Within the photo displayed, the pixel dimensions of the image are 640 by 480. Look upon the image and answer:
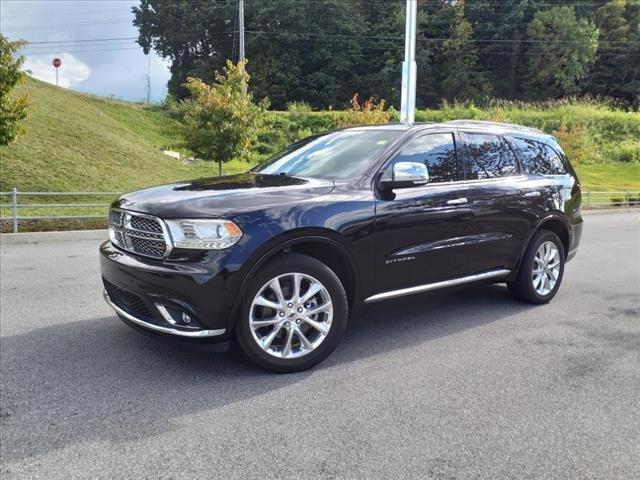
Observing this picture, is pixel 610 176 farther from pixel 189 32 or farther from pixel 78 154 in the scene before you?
pixel 189 32

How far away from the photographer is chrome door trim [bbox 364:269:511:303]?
444 cm

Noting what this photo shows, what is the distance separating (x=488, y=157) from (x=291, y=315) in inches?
107

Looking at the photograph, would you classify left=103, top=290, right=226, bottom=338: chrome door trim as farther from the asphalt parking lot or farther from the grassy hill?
the grassy hill

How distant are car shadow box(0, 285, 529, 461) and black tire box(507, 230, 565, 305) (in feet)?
1.52

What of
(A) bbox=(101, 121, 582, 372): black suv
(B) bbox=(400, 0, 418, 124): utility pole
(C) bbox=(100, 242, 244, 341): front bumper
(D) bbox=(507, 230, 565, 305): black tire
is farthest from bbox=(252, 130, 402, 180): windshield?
(B) bbox=(400, 0, 418, 124): utility pole

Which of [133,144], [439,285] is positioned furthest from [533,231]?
[133,144]

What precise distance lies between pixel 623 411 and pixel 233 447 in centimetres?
245

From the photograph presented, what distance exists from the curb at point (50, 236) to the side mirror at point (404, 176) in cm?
806

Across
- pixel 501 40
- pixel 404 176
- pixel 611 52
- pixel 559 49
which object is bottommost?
pixel 404 176

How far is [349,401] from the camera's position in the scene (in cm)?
354

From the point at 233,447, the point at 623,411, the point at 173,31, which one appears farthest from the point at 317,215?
the point at 173,31

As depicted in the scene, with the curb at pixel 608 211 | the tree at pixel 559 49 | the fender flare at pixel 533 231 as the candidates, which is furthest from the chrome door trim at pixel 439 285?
the tree at pixel 559 49

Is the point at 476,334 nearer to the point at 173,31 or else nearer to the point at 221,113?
the point at 221,113

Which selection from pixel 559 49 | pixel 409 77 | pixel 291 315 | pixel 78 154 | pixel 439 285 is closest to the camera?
pixel 291 315
